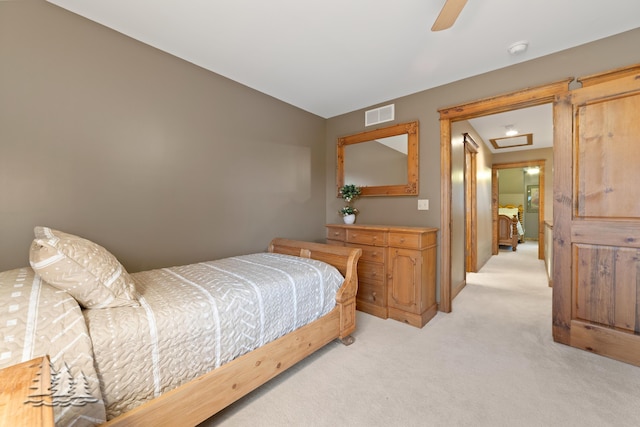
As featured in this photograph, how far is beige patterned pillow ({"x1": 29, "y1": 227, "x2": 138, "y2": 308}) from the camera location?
3.82 ft

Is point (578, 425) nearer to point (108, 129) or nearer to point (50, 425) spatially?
point (50, 425)

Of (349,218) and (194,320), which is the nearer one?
(194,320)

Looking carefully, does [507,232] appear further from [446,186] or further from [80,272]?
[80,272]

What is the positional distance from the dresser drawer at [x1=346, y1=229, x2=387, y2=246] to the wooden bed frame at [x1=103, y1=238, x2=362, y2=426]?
27.2 inches

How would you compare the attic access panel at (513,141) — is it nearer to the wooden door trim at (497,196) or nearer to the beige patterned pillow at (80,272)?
the wooden door trim at (497,196)

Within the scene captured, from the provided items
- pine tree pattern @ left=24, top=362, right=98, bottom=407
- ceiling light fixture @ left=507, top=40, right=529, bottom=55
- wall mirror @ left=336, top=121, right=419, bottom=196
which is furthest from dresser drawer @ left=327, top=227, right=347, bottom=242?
pine tree pattern @ left=24, top=362, right=98, bottom=407

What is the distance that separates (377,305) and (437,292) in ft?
2.31

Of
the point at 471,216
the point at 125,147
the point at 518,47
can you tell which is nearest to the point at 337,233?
the point at 125,147

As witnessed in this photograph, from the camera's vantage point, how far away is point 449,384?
5.69 feet

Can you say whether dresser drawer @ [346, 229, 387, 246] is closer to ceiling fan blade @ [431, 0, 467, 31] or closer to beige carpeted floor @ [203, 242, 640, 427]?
beige carpeted floor @ [203, 242, 640, 427]

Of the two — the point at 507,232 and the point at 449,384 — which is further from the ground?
the point at 507,232

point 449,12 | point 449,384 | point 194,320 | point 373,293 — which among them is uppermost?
point 449,12

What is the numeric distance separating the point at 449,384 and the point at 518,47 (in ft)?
8.71

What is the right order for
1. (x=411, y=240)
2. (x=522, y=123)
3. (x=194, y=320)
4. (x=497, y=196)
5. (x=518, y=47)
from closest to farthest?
(x=194, y=320) < (x=518, y=47) < (x=411, y=240) < (x=522, y=123) < (x=497, y=196)
